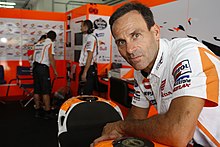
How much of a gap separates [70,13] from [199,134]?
509 cm

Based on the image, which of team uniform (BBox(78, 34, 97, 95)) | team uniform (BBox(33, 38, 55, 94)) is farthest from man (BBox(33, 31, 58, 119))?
team uniform (BBox(78, 34, 97, 95))

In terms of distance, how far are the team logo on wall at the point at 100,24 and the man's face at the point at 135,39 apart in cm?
374

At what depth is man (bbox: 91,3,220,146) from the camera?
69 centimetres

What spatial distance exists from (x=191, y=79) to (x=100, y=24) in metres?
3.99

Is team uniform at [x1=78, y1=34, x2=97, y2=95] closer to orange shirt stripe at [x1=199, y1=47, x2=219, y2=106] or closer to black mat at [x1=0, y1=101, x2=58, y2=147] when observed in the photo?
black mat at [x1=0, y1=101, x2=58, y2=147]

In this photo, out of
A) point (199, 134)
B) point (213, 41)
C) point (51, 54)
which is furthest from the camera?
point (51, 54)

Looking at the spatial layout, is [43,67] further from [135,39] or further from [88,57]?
[135,39]

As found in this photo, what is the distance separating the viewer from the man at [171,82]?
2.27 feet

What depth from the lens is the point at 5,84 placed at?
502 centimetres

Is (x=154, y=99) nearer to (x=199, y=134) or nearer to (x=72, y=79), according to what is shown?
(x=199, y=134)

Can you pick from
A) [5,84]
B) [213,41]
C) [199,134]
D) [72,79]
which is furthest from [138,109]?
[5,84]

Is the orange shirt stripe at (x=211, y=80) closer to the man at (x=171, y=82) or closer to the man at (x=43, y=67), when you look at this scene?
the man at (x=171, y=82)

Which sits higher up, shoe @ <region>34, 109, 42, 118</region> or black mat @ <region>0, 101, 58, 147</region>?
shoe @ <region>34, 109, 42, 118</region>

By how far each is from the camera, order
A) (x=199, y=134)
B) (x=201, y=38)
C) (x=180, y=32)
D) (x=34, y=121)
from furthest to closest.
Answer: (x=34, y=121), (x=180, y=32), (x=201, y=38), (x=199, y=134)
